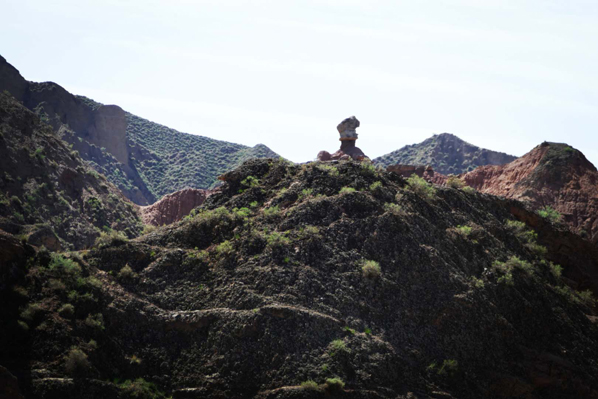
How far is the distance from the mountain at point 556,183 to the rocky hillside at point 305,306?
1969 centimetres

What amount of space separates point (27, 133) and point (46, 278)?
30343 mm

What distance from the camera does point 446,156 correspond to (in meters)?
90.7

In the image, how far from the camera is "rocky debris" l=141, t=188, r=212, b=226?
50156mm

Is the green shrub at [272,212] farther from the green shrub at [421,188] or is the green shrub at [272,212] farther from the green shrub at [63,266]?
the green shrub at [63,266]

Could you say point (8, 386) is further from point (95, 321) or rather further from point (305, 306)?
point (305, 306)

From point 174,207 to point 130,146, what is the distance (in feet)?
122

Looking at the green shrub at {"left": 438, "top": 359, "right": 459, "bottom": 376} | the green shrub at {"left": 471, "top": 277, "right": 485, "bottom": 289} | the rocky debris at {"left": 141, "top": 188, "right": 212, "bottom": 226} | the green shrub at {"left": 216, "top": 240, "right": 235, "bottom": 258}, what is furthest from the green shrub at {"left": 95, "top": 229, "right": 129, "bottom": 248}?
the rocky debris at {"left": 141, "top": 188, "right": 212, "bottom": 226}

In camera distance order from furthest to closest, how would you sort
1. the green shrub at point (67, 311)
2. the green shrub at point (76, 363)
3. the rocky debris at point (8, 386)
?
the green shrub at point (67, 311)
the green shrub at point (76, 363)
the rocky debris at point (8, 386)

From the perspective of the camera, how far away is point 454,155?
9125cm

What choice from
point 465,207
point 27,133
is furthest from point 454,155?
point 465,207

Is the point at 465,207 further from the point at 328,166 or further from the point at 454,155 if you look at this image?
the point at 454,155

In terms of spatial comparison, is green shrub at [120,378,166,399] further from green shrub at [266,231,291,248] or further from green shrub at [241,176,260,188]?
green shrub at [241,176,260,188]

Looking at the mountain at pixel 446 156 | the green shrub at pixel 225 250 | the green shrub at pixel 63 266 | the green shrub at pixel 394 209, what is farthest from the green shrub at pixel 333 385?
the mountain at pixel 446 156

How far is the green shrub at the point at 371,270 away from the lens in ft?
66.6
